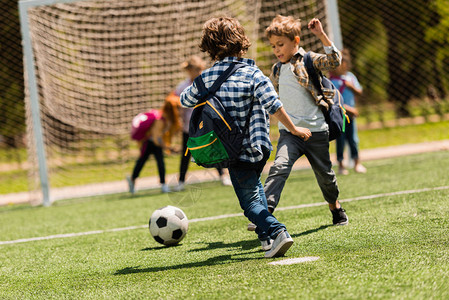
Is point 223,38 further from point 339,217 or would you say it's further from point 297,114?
point 339,217

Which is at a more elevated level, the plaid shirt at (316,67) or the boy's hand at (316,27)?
the boy's hand at (316,27)

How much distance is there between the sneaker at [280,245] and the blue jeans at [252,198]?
4.1 inches

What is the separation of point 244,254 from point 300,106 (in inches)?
48.9

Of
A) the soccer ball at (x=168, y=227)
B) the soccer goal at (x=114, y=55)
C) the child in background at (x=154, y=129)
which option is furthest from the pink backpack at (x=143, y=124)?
the soccer ball at (x=168, y=227)

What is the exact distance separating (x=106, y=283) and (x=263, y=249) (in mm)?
1058

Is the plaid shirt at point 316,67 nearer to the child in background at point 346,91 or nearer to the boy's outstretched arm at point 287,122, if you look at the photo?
the boy's outstretched arm at point 287,122

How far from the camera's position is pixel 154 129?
8609 mm

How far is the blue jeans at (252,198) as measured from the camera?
365 centimetres

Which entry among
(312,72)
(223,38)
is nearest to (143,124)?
(312,72)

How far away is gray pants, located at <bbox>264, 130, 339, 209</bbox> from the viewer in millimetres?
4277

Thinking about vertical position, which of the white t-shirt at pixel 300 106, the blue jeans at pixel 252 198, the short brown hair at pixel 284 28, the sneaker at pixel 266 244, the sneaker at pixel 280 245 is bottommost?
the sneaker at pixel 266 244

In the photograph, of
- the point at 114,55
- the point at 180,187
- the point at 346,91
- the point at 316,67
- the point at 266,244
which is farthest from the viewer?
the point at 114,55

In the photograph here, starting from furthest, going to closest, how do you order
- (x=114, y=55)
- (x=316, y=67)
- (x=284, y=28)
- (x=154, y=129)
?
(x=114, y=55) < (x=154, y=129) < (x=316, y=67) < (x=284, y=28)

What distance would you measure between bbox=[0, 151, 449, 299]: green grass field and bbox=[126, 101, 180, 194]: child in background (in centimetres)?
186
